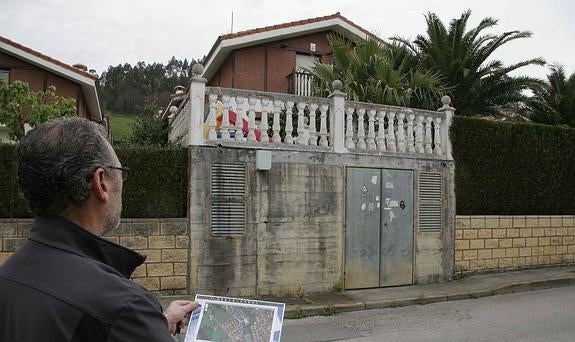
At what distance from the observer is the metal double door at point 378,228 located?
31.9 ft

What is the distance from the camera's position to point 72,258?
1.36 meters

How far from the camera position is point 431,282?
10.5 m

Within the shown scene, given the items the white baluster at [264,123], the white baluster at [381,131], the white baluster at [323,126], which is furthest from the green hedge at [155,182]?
the white baluster at [381,131]

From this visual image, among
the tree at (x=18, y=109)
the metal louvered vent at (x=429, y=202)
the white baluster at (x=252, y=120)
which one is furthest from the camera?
the metal louvered vent at (x=429, y=202)

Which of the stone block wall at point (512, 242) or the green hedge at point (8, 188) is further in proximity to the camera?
the stone block wall at point (512, 242)

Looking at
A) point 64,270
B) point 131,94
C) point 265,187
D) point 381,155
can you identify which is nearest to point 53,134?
point 64,270

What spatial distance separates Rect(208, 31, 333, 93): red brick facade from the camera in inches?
704

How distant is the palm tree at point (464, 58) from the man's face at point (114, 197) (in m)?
12.5

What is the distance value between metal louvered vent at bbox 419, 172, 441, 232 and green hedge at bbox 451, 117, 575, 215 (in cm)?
55

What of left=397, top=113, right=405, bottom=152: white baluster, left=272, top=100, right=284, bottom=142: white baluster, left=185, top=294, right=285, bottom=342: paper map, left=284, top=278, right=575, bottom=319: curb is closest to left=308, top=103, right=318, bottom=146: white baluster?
left=272, top=100, right=284, bottom=142: white baluster

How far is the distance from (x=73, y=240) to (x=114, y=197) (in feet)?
0.76

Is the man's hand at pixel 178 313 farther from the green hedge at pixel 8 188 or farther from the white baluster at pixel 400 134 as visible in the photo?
the white baluster at pixel 400 134

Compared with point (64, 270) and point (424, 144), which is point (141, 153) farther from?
point (64, 270)

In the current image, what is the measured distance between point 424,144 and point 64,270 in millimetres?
10009
